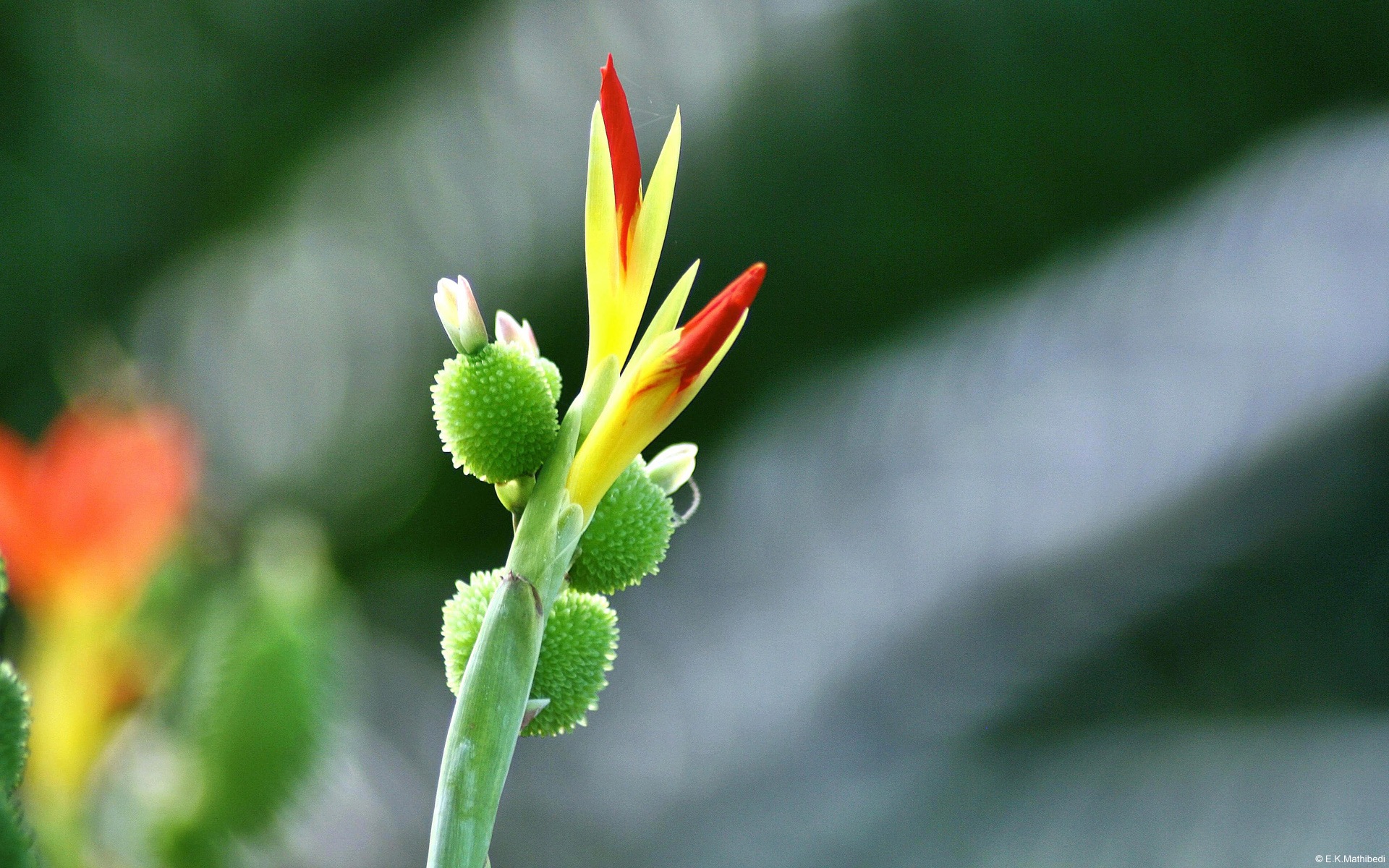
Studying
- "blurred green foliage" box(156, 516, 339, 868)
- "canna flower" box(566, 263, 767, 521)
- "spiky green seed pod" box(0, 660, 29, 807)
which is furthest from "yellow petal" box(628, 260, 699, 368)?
"blurred green foliage" box(156, 516, 339, 868)

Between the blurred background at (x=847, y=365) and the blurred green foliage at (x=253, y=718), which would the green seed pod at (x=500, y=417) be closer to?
the blurred green foliage at (x=253, y=718)

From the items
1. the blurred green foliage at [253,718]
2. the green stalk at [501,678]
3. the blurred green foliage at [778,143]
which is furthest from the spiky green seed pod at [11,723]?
the blurred green foliage at [778,143]

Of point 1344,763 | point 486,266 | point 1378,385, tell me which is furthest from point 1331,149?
point 486,266

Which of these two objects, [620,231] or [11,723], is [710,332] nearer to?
[620,231]

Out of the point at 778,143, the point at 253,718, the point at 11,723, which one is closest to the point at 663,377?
the point at 11,723

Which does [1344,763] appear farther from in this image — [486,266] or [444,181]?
[444,181]

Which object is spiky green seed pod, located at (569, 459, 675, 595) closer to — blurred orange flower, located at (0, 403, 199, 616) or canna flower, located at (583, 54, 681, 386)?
canna flower, located at (583, 54, 681, 386)
